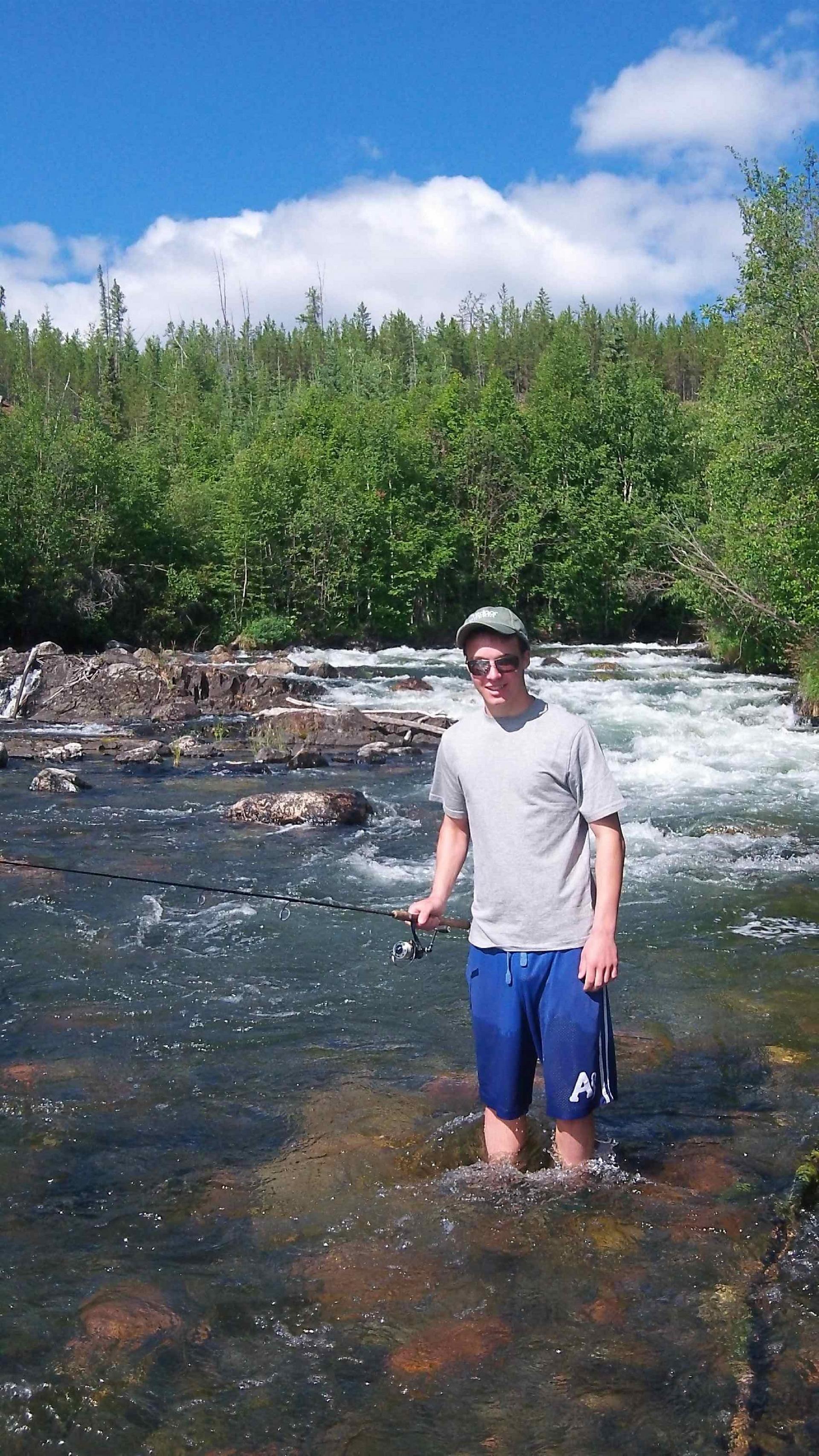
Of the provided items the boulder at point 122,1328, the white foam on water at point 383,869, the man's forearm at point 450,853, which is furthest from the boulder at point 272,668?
the boulder at point 122,1328

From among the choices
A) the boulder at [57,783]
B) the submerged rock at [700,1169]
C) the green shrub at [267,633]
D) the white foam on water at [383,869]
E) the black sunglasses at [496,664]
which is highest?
the green shrub at [267,633]

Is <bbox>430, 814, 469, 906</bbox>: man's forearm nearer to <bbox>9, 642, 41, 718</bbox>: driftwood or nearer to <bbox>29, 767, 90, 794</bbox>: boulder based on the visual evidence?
<bbox>29, 767, 90, 794</bbox>: boulder

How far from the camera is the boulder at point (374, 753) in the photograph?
1902 centimetres

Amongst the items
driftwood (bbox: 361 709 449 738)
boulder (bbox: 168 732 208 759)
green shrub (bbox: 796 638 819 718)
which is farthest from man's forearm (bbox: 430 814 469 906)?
green shrub (bbox: 796 638 819 718)

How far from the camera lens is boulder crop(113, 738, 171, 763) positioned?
1858 centimetres

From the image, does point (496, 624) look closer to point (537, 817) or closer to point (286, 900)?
point (537, 817)

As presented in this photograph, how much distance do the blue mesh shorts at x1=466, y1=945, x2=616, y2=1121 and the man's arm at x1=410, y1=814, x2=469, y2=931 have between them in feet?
0.72

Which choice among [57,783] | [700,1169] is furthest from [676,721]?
[700,1169]

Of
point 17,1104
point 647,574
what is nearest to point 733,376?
point 647,574

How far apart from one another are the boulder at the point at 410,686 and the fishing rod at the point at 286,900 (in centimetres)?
1599

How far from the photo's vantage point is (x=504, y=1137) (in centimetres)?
462

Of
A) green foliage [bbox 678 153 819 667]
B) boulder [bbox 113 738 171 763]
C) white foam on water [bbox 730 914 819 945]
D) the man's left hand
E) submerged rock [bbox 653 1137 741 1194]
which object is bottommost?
submerged rock [bbox 653 1137 741 1194]

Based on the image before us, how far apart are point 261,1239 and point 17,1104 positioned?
81.2 inches

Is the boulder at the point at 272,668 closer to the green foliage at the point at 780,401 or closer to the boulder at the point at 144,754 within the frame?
the boulder at the point at 144,754
